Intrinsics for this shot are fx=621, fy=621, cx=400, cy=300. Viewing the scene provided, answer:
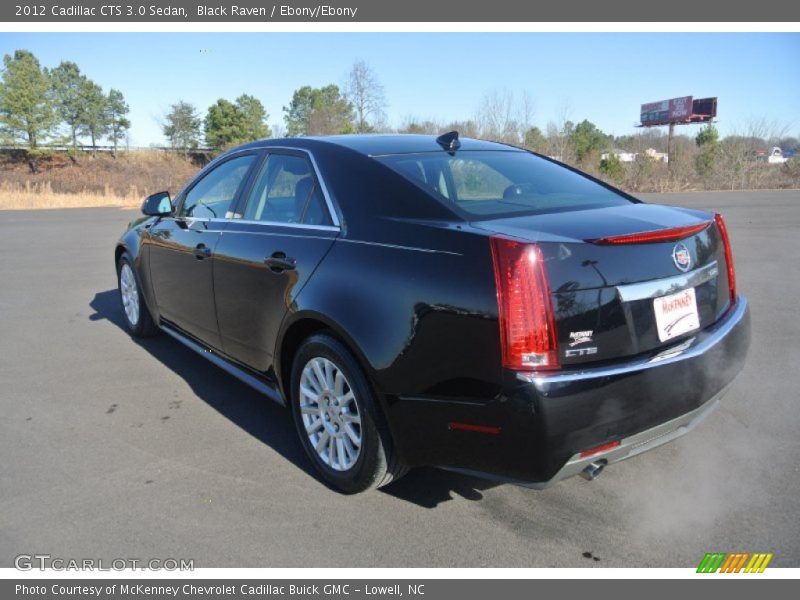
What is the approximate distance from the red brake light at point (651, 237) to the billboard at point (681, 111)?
202ft

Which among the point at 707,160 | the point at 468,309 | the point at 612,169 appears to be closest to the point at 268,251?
the point at 468,309

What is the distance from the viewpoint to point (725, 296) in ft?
10.0

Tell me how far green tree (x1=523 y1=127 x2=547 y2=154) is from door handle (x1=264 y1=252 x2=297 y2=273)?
103ft

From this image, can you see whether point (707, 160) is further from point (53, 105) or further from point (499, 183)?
point (53, 105)

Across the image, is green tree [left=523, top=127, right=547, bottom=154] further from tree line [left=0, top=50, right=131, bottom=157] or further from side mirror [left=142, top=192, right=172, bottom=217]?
tree line [left=0, top=50, right=131, bottom=157]

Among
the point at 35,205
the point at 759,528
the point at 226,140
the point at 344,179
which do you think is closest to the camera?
the point at 759,528

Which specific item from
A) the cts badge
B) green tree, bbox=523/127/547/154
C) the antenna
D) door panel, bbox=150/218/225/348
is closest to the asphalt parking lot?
door panel, bbox=150/218/225/348

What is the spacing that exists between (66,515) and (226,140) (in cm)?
5769

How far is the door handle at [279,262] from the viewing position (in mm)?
3247

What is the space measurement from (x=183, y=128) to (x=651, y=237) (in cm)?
6143

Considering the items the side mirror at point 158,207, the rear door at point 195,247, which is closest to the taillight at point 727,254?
the rear door at point 195,247

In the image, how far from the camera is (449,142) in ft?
12.1
